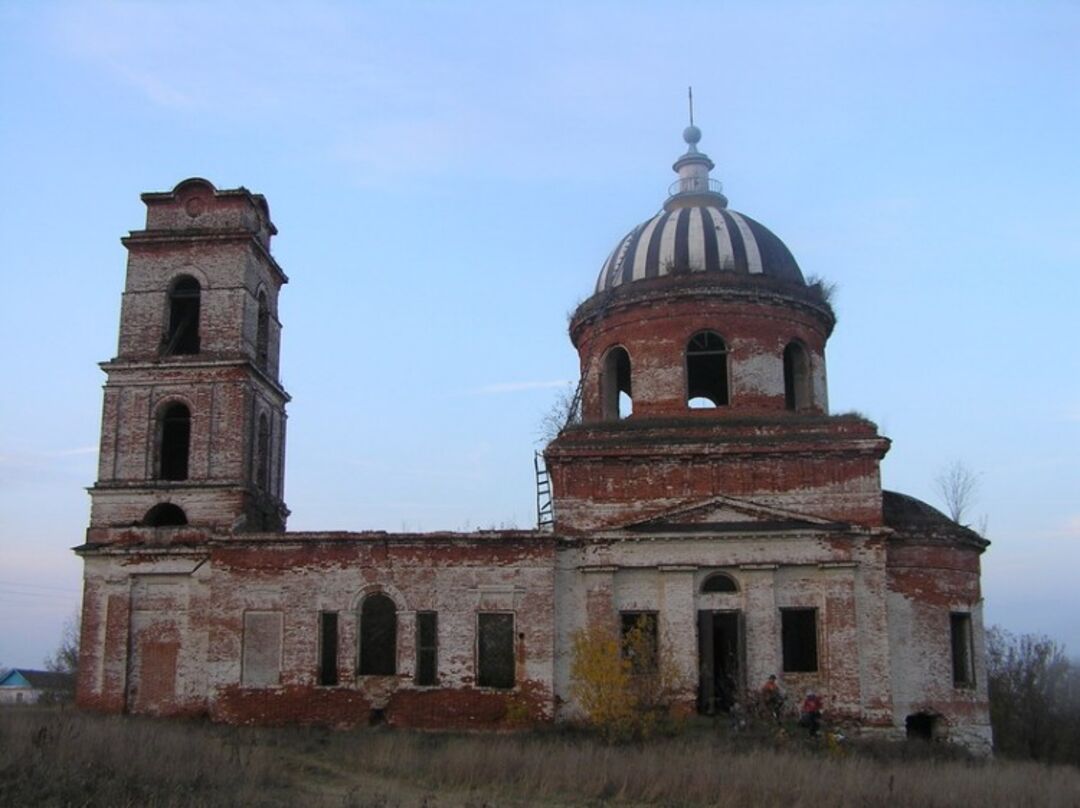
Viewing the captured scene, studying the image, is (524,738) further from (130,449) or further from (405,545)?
(130,449)

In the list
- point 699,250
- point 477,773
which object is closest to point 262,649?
point 477,773

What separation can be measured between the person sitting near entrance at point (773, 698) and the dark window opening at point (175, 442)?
1235 cm

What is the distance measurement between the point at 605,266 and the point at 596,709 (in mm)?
10718

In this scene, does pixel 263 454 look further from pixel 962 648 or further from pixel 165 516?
pixel 962 648

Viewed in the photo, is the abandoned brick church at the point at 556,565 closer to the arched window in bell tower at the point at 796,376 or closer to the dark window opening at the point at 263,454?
the arched window in bell tower at the point at 796,376

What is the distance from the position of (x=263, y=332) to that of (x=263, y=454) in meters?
2.74

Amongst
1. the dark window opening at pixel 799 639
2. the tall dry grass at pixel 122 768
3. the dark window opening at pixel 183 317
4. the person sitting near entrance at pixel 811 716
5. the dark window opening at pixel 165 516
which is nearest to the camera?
the tall dry grass at pixel 122 768

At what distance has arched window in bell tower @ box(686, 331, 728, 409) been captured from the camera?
2378 cm

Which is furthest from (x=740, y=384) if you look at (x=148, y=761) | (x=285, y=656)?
(x=148, y=761)

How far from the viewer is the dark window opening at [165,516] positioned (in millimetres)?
22859

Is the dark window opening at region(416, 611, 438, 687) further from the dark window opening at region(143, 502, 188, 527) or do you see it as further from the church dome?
the church dome

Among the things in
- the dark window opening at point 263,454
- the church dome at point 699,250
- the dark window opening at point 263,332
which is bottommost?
the dark window opening at point 263,454

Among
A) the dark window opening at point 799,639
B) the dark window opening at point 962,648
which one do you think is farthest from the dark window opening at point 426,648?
the dark window opening at point 962,648

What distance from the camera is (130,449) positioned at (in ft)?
76.0
